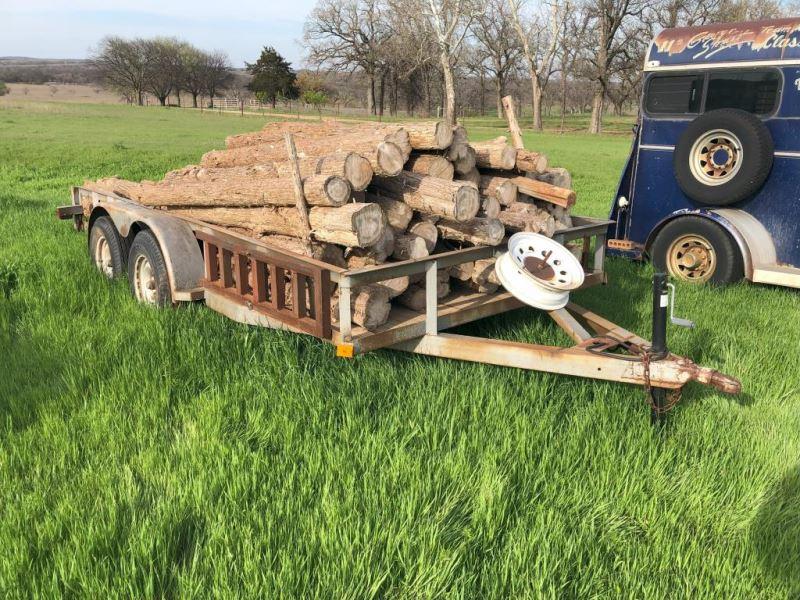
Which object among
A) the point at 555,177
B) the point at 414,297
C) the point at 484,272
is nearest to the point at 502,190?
the point at 484,272

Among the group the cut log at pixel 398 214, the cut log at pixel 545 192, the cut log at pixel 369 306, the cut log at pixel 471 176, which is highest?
the cut log at pixel 471 176

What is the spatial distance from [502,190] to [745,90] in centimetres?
366

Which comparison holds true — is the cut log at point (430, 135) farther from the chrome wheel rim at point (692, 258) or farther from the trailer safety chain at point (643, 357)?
the chrome wheel rim at point (692, 258)

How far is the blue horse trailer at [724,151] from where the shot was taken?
23.0ft

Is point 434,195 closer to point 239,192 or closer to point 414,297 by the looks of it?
point 414,297

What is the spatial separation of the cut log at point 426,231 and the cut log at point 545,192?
1.04 metres

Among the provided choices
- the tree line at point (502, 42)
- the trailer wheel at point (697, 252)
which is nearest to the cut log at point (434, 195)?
the trailer wheel at point (697, 252)

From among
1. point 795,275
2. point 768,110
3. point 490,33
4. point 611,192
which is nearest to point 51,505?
point 795,275

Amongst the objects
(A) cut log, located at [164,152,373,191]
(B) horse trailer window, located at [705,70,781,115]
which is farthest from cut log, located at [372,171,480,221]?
(B) horse trailer window, located at [705,70,781,115]

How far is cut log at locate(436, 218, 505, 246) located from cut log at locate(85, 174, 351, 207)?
35.5 inches

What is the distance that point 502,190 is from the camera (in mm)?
Result: 5461

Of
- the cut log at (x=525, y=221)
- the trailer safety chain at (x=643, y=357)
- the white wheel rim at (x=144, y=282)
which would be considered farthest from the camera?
the white wheel rim at (x=144, y=282)

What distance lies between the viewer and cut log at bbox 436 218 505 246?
4.93 metres

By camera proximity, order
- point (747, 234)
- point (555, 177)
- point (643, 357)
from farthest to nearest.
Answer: point (747, 234) < point (555, 177) < point (643, 357)
